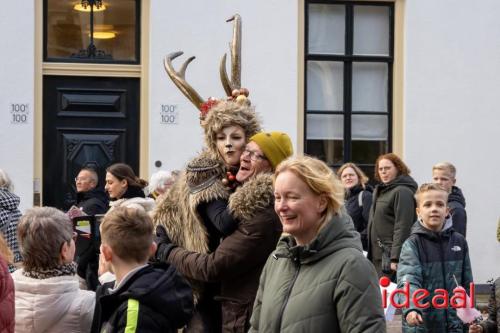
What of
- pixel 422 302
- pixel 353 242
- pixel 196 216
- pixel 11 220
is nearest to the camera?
pixel 353 242

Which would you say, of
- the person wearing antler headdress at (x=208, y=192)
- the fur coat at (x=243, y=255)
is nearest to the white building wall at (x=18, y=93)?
the person wearing antler headdress at (x=208, y=192)

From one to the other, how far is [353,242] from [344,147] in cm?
969

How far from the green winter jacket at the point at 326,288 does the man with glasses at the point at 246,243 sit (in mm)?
1041

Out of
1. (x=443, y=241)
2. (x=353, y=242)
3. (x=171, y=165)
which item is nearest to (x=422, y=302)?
(x=443, y=241)

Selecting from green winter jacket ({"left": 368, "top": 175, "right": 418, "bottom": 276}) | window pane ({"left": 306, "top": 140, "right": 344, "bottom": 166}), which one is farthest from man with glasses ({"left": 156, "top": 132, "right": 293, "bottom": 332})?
window pane ({"left": 306, "top": 140, "right": 344, "bottom": 166})

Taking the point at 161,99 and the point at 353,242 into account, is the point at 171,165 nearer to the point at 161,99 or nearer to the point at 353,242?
the point at 161,99

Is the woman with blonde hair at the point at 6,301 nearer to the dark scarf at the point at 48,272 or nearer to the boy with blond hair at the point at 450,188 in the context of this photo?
the dark scarf at the point at 48,272

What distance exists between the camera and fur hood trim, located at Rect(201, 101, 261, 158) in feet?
19.0

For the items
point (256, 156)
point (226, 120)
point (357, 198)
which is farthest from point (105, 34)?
point (256, 156)

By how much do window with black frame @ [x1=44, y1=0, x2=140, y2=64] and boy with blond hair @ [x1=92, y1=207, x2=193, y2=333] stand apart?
8549 mm

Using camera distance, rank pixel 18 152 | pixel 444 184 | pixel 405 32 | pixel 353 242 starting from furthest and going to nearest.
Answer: pixel 405 32 → pixel 18 152 → pixel 444 184 → pixel 353 242

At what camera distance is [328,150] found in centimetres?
1370

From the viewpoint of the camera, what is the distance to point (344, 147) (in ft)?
45.1

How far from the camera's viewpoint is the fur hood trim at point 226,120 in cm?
580
